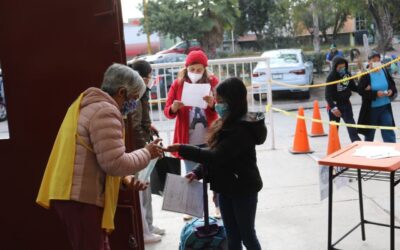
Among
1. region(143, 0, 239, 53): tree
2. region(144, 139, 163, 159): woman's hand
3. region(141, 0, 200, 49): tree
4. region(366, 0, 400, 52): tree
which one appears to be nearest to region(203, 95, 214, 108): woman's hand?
region(144, 139, 163, 159): woman's hand

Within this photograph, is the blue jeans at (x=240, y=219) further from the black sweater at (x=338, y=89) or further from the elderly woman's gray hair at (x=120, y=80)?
the black sweater at (x=338, y=89)

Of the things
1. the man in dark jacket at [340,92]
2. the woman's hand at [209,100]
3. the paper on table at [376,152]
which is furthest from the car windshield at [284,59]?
the paper on table at [376,152]

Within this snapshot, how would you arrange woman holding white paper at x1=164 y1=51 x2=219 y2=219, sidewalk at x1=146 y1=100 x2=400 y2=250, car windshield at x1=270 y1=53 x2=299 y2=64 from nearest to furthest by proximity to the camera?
sidewalk at x1=146 y1=100 x2=400 y2=250 < woman holding white paper at x1=164 y1=51 x2=219 y2=219 < car windshield at x1=270 y1=53 x2=299 y2=64

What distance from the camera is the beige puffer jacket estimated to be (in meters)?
2.51

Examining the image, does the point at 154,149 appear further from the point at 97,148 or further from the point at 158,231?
the point at 158,231

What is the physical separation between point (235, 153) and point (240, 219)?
46 centimetres

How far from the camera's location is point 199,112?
15.2 feet

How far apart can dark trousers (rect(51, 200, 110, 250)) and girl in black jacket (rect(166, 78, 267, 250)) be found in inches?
28.0

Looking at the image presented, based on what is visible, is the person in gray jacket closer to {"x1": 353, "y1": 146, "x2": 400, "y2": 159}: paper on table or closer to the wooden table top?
the wooden table top

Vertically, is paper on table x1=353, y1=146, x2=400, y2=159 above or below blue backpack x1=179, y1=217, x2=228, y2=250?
above

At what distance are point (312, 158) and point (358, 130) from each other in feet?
2.87

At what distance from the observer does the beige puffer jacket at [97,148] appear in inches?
98.7

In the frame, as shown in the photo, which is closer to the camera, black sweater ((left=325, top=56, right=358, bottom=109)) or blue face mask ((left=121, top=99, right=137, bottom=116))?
blue face mask ((left=121, top=99, right=137, bottom=116))

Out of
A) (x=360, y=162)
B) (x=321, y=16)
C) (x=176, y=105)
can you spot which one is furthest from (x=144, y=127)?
(x=321, y=16)
